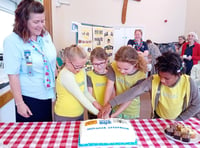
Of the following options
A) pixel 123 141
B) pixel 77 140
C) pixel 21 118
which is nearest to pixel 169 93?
pixel 123 141

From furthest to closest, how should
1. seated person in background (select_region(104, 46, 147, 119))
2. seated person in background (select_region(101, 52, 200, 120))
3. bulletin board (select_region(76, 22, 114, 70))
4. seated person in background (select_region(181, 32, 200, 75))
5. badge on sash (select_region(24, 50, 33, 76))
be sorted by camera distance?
seated person in background (select_region(181, 32, 200, 75)), bulletin board (select_region(76, 22, 114, 70)), seated person in background (select_region(104, 46, 147, 119)), badge on sash (select_region(24, 50, 33, 76)), seated person in background (select_region(101, 52, 200, 120))

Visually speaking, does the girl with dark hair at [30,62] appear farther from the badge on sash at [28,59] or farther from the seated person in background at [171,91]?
the seated person in background at [171,91]

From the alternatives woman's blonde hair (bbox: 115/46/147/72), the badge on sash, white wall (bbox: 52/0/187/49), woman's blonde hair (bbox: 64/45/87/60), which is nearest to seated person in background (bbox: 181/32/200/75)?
white wall (bbox: 52/0/187/49)

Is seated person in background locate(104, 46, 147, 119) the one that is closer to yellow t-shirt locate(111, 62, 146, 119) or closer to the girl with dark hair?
yellow t-shirt locate(111, 62, 146, 119)

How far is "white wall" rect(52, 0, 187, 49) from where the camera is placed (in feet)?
16.3

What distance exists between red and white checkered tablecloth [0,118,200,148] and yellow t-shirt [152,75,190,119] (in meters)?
0.12

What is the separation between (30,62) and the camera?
4.05 ft

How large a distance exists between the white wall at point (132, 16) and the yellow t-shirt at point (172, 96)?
3792 mm

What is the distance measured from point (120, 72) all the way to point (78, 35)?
244 centimetres

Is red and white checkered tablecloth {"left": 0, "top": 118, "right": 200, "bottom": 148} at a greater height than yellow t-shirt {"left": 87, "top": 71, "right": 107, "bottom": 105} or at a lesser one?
lesser

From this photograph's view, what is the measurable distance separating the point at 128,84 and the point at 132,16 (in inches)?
174

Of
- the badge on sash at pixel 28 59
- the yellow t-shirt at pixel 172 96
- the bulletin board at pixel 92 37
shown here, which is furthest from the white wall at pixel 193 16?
the badge on sash at pixel 28 59

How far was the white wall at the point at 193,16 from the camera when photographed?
527cm

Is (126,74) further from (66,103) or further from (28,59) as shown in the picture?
(28,59)
